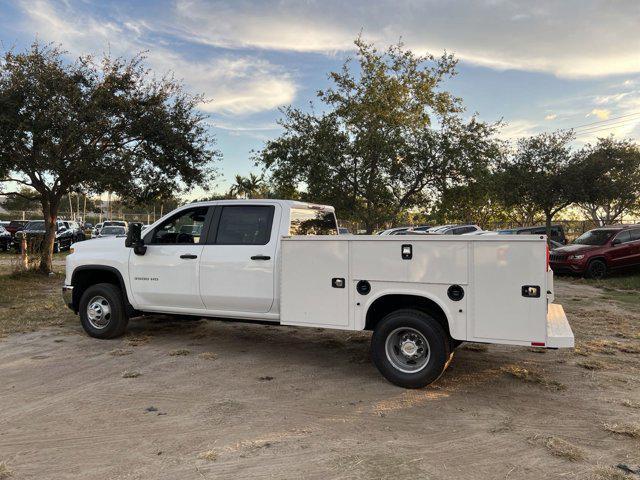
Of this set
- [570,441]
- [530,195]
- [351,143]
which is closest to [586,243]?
[351,143]

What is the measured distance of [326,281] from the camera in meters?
5.27

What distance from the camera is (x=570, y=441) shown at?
3.81 metres

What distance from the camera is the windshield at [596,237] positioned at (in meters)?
15.3

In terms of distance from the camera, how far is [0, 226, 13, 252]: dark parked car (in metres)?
24.9

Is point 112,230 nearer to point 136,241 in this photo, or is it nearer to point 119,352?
point 136,241

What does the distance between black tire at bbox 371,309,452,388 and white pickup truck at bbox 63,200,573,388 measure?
11 millimetres

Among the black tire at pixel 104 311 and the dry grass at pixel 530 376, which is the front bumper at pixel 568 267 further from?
the black tire at pixel 104 311

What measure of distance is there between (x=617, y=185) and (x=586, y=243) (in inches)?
485

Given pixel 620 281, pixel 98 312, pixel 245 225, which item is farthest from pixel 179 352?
pixel 620 281

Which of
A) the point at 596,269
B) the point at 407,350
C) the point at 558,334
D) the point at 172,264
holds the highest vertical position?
the point at 172,264

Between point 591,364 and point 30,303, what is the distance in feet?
34.0

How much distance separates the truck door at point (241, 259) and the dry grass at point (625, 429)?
3.54 metres

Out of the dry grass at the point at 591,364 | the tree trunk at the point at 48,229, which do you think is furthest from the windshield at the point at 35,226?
the dry grass at the point at 591,364

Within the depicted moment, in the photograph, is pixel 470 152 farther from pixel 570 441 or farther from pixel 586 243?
pixel 570 441
